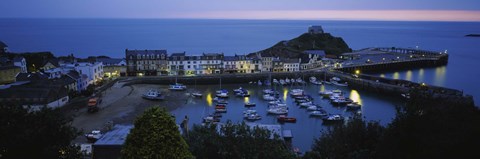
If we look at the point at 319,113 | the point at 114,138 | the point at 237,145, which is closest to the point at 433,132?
the point at 237,145

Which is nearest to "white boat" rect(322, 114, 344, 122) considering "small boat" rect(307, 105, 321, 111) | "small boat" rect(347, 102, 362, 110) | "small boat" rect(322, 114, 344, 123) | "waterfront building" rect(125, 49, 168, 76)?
"small boat" rect(322, 114, 344, 123)

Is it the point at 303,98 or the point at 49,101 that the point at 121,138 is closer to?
the point at 49,101

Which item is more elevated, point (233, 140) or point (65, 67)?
point (65, 67)

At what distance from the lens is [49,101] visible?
25.3m

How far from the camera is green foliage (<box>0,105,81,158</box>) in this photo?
8897 millimetres

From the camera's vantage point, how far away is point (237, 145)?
1281 centimetres

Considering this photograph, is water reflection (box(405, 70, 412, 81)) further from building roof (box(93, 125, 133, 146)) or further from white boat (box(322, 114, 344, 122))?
building roof (box(93, 125, 133, 146))

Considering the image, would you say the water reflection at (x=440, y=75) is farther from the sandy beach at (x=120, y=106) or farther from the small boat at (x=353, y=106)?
the sandy beach at (x=120, y=106)

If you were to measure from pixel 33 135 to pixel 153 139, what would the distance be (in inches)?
138

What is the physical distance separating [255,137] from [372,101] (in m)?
24.2

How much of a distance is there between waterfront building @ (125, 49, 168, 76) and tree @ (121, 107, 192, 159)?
37066mm

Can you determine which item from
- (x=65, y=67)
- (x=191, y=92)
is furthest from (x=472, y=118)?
(x=65, y=67)

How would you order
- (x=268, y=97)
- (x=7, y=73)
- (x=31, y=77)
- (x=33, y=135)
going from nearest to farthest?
(x=33, y=135)
(x=31, y=77)
(x=7, y=73)
(x=268, y=97)

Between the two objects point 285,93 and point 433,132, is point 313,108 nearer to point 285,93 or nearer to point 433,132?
point 285,93
